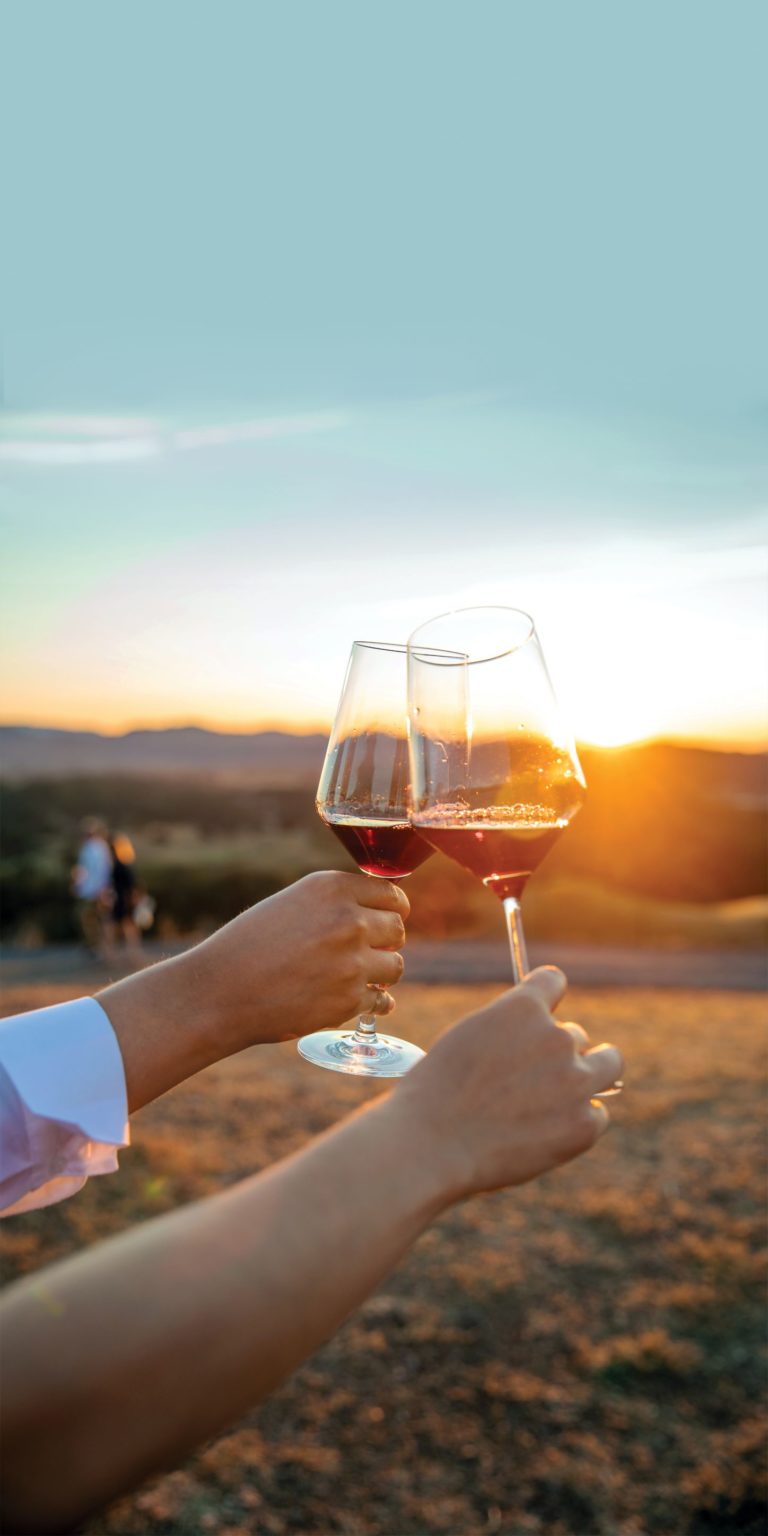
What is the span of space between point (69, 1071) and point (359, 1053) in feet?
2.04

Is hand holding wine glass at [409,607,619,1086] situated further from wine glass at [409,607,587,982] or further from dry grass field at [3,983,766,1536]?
dry grass field at [3,983,766,1536]

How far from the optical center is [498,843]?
6.61 feet

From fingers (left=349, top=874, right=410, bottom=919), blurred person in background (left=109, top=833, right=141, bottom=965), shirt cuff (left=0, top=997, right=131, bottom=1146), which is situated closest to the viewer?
shirt cuff (left=0, top=997, right=131, bottom=1146)

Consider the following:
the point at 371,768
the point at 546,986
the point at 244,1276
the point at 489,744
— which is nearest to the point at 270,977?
the point at 371,768

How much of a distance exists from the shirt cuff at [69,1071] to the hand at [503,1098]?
66 centimetres

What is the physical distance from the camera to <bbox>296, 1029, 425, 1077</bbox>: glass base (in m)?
2.17

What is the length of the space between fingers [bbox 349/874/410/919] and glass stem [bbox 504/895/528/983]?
0.90 ft

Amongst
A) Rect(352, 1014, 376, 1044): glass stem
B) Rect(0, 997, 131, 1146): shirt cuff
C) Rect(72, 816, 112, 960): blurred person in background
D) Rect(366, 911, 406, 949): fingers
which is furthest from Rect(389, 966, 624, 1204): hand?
Rect(72, 816, 112, 960): blurred person in background

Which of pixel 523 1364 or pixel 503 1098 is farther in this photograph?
pixel 523 1364

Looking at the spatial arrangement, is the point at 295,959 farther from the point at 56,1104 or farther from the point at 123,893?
the point at 123,893

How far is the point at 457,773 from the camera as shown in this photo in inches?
78.7

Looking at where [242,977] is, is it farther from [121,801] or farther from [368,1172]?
[121,801]

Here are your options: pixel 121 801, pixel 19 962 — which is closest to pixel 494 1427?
pixel 19 962

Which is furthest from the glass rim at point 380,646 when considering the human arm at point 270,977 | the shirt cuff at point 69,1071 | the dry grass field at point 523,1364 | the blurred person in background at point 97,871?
the blurred person in background at point 97,871
